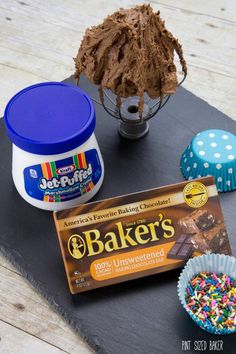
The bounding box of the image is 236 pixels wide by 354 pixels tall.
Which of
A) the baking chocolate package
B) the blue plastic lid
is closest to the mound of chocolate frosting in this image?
the blue plastic lid

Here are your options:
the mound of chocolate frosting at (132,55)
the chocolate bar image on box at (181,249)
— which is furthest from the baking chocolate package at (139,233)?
the mound of chocolate frosting at (132,55)

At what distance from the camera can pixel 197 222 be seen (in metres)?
0.86

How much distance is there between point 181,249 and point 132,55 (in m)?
0.28

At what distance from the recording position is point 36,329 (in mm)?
864

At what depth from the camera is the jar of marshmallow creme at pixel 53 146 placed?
85 cm

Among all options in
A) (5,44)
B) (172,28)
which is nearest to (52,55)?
(5,44)

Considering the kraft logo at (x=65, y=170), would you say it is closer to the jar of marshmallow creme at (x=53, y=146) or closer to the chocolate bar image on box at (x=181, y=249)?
the jar of marshmallow creme at (x=53, y=146)

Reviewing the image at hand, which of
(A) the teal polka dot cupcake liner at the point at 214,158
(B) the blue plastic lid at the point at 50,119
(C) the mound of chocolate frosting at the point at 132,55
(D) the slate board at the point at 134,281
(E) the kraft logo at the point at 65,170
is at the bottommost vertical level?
(D) the slate board at the point at 134,281

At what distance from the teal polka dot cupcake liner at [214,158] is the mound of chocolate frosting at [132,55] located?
0.11 meters

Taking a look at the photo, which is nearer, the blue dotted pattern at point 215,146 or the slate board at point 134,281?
the slate board at point 134,281

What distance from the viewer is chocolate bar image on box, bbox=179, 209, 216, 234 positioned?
86 centimetres

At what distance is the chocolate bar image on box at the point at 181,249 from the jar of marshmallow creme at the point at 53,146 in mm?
164

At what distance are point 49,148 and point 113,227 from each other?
0.14 meters

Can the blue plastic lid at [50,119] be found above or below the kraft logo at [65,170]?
above
